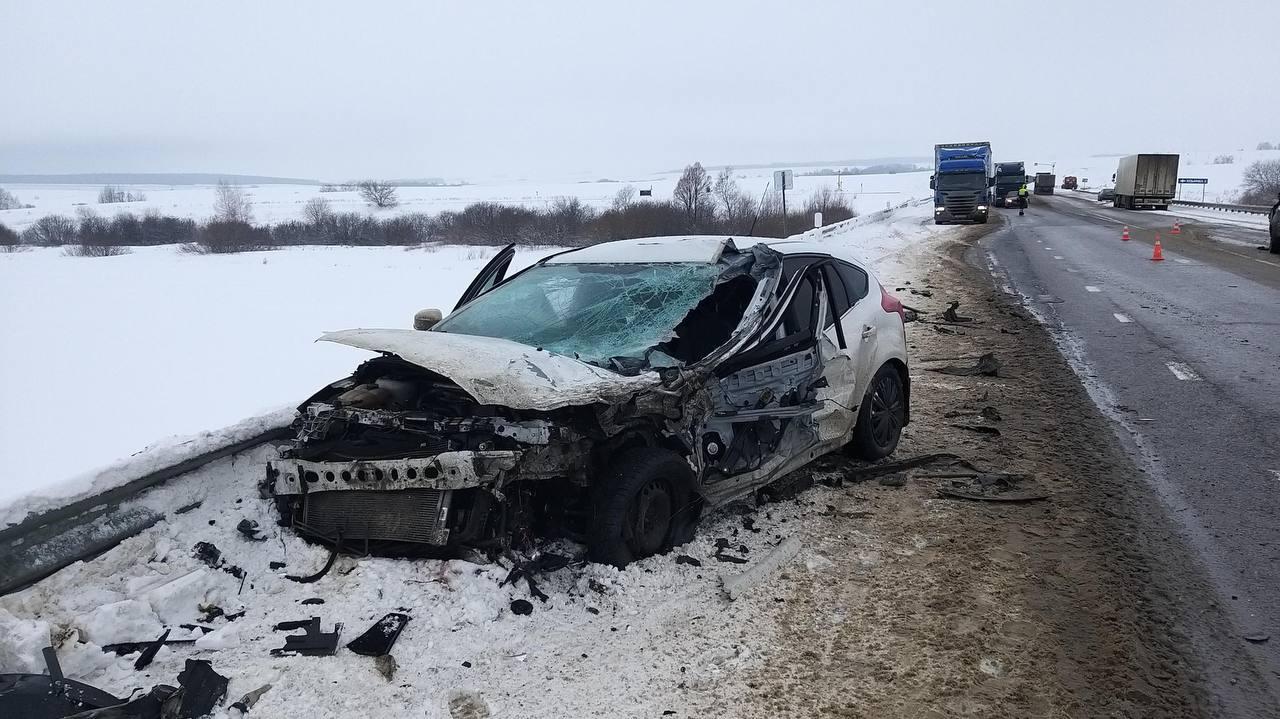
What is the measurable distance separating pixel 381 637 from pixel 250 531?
1208 millimetres

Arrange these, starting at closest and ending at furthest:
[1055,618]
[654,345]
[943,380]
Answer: [1055,618] → [654,345] → [943,380]

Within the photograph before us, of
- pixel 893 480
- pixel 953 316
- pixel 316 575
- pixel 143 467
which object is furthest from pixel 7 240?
pixel 893 480

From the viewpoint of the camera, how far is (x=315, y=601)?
152 inches

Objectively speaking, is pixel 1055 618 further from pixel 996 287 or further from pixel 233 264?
pixel 233 264

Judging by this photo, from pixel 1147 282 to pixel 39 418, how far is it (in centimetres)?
1749

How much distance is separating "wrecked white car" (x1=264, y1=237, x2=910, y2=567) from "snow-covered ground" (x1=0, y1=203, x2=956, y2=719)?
0.22m

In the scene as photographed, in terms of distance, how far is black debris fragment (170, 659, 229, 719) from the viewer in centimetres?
306

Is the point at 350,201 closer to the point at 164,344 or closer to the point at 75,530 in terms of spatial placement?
the point at 164,344

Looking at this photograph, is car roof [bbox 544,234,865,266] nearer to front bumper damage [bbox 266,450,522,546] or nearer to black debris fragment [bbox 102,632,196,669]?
front bumper damage [bbox 266,450,522,546]

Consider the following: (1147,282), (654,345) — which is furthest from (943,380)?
(1147,282)

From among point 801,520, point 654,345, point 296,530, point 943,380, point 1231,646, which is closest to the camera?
point 1231,646

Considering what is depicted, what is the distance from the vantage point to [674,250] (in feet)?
18.0

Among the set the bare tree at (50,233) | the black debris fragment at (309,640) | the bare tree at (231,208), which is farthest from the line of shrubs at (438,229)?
the black debris fragment at (309,640)

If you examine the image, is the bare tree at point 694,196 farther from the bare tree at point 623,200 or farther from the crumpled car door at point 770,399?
the crumpled car door at point 770,399
